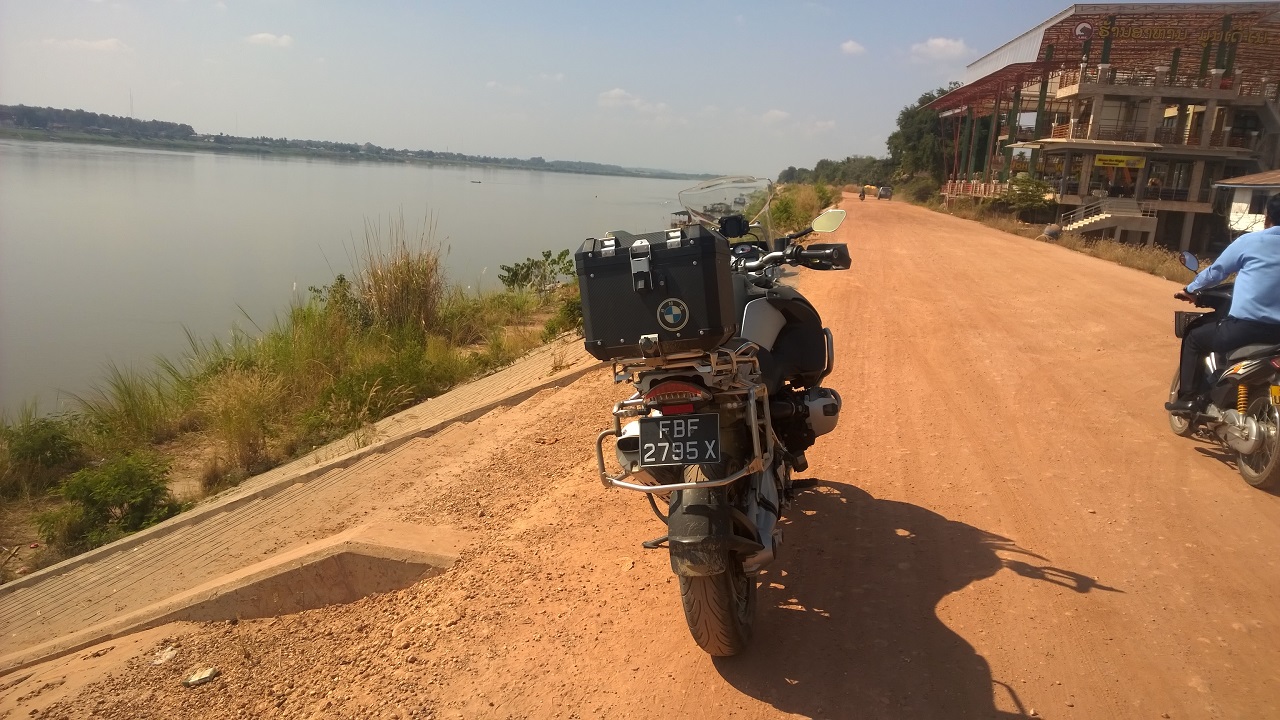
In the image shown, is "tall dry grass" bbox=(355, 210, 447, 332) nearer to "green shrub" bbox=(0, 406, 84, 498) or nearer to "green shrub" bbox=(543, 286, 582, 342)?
"green shrub" bbox=(543, 286, 582, 342)

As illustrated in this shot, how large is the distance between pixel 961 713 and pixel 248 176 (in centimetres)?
5320

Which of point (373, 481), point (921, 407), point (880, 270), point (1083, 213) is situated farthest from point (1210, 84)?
point (373, 481)

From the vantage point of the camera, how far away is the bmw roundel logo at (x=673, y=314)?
2.81m

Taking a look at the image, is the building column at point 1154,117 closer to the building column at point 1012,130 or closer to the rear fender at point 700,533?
the building column at point 1012,130

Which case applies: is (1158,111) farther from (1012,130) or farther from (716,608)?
(716,608)

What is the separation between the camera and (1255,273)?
496cm

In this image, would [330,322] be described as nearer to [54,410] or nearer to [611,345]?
[54,410]

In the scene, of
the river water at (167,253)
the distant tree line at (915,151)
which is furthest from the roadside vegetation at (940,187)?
the river water at (167,253)

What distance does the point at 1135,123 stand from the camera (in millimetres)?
40375

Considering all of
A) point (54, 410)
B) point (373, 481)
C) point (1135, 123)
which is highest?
point (1135, 123)

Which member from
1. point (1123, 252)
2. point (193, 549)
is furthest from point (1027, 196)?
point (193, 549)

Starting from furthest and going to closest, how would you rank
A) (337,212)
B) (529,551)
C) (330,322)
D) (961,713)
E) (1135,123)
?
(1135,123) < (337,212) < (330,322) < (529,551) < (961,713)

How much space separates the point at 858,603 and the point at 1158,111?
44.4 meters

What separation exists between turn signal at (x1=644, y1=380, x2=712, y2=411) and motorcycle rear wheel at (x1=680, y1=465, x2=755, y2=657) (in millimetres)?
248
